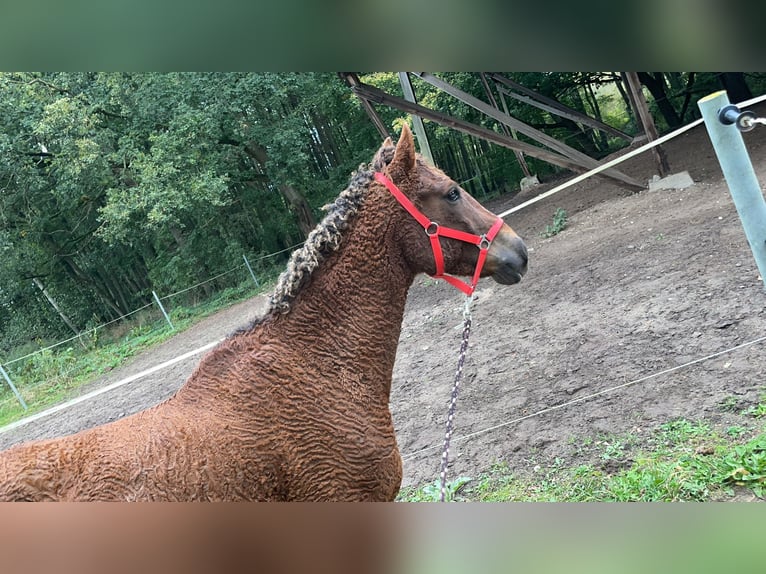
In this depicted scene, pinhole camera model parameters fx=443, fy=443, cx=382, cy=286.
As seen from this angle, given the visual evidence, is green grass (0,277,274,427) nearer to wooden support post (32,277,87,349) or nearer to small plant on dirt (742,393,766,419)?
wooden support post (32,277,87,349)

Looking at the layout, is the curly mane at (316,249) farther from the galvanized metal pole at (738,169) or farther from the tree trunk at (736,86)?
the tree trunk at (736,86)

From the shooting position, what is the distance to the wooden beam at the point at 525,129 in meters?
4.25

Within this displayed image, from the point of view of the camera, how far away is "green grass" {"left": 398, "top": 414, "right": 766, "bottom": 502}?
5.11 ft

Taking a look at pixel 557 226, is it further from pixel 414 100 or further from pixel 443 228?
pixel 443 228

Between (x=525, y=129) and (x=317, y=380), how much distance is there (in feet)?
13.4

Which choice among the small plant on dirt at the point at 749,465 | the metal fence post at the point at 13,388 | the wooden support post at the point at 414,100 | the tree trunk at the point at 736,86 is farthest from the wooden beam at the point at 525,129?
the metal fence post at the point at 13,388

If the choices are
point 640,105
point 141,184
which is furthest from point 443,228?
point 640,105

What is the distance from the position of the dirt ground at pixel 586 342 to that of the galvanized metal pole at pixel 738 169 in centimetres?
106

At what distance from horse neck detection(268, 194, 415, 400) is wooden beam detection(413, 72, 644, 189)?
124 inches

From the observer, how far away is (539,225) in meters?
5.89

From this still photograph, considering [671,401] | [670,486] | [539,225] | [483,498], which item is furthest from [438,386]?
[539,225]

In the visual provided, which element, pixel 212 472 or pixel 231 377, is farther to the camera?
pixel 231 377

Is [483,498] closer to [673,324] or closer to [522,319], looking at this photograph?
[673,324]
